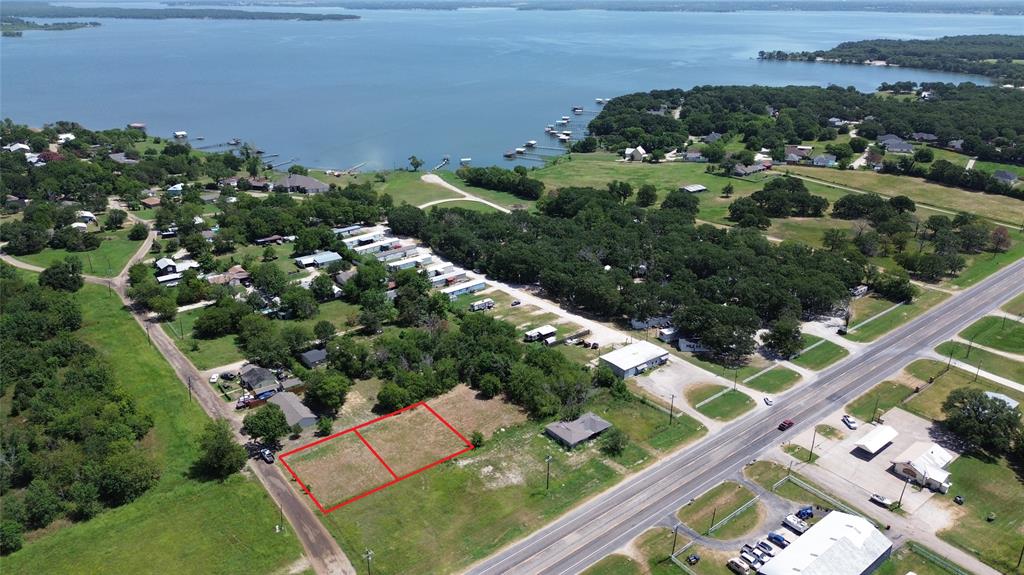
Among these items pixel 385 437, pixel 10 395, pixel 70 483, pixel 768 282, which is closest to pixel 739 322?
pixel 768 282

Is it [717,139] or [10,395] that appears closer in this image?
[10,395]

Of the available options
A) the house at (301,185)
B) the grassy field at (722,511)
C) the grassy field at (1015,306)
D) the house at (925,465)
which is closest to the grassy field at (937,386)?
the house at (925,465)

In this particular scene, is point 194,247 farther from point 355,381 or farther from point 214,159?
point 214,159

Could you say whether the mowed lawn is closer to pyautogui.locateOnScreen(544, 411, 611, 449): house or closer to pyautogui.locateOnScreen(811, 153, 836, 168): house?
pyautogui.locateOnScreen(544, 411, 611, 449): house

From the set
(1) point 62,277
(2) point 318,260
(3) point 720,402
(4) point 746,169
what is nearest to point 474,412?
(3) point 720,402

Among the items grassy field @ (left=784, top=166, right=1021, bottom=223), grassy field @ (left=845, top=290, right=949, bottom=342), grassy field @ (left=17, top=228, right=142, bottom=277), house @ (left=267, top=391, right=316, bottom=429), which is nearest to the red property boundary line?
house @ (left=267, top=391, right=316, bottom=429)

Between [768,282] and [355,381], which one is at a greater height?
[768,282]

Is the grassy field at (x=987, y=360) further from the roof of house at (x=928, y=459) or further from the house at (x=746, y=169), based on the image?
the house at (x=746, y=169)
